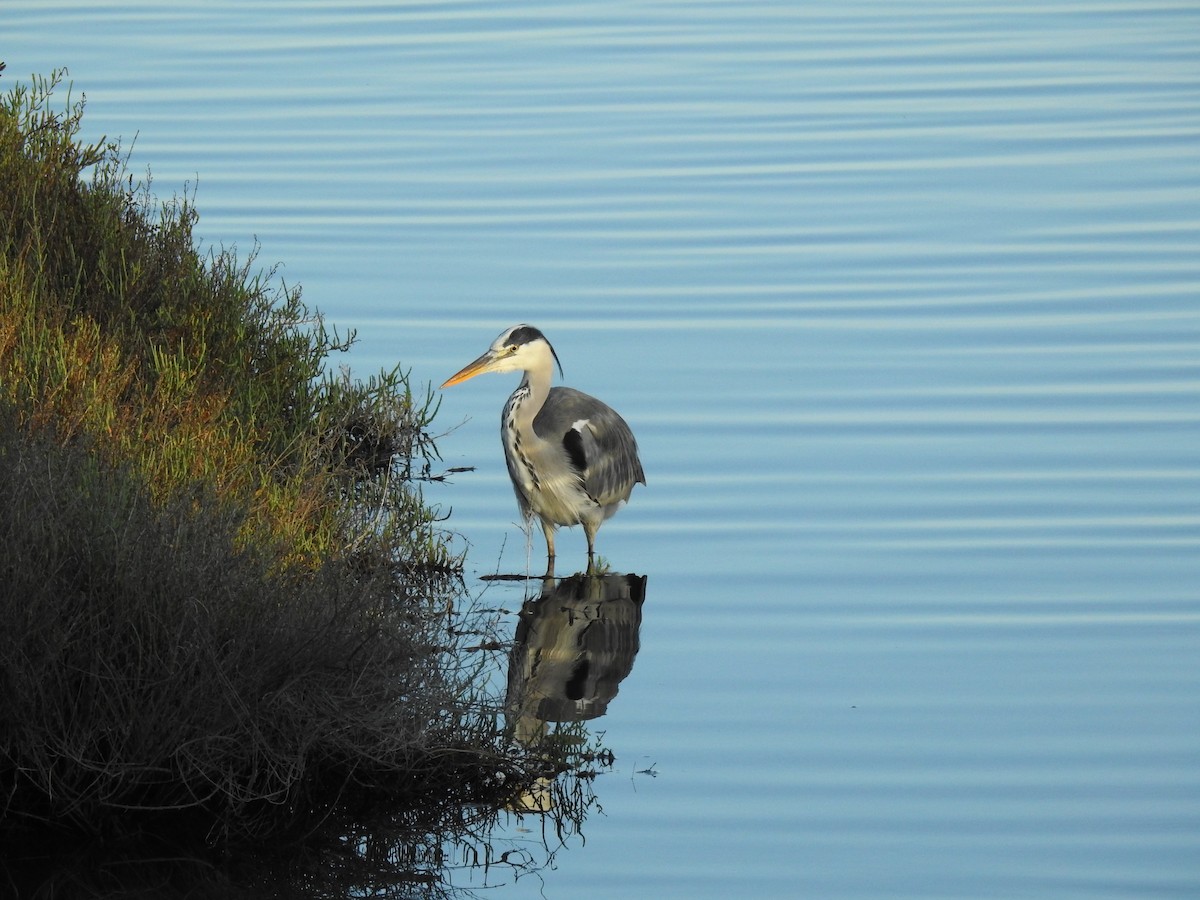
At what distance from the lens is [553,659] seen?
9562 mm

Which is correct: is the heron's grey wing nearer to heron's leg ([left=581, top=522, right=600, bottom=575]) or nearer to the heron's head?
heron's leg ([left=581, top=522, right=600, bottom=575])

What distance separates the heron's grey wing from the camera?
432 inches

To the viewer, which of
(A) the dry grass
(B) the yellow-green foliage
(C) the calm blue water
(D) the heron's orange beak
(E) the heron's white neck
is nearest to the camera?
(A) the dry grass

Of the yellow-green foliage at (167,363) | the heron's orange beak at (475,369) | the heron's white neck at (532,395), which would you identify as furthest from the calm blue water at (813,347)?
the yellow-green foliage at (167,363)

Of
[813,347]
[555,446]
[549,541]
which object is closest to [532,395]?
[555,446]

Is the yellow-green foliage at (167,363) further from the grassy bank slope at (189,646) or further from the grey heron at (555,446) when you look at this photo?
the grey heron at (555,446)

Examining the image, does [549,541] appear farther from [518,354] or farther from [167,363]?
[167,363]

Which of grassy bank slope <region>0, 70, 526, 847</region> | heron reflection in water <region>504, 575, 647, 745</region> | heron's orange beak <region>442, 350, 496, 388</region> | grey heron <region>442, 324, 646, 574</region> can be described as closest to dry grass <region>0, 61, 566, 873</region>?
grassy bank slope <region>0, 70, 526, 847</region>

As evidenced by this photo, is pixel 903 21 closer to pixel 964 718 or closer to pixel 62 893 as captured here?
pixel 964 718

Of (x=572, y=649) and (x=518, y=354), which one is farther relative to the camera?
(x=518, y=354)

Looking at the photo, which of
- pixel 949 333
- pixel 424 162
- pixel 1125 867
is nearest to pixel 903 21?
pixel 424 162

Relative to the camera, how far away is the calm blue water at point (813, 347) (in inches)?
315

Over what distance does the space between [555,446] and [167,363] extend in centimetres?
184

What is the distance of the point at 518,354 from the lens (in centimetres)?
1121
